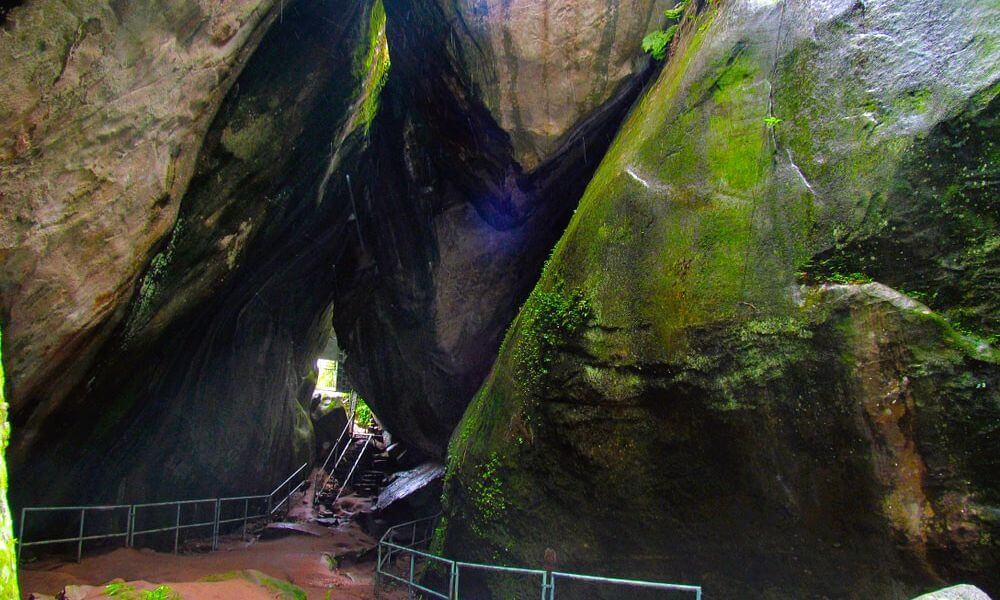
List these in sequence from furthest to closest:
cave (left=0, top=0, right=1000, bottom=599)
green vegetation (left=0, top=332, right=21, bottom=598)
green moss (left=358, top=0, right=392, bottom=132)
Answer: green moss (left=358, top=0, right=392, bottom=132), cave (left=0, top=0, right=1000, bottom=599), green vegetation (left=0, top=332, right=21, bottom=598)

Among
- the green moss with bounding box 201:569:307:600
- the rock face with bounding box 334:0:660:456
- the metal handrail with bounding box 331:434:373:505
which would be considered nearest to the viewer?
the green moss with bounding box 201:569:307:600

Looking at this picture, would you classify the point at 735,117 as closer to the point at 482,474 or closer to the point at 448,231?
the point at 482,474

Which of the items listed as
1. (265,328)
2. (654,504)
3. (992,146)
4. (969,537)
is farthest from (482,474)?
(265,328)

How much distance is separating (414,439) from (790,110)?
12426 millimetres

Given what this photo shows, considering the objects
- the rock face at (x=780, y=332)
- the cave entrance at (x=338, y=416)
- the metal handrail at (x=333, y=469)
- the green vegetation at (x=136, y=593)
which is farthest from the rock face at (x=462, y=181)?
the green vegetation at (x=136, y=593)

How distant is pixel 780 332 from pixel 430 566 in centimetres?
566

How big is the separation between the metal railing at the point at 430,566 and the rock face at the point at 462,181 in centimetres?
305

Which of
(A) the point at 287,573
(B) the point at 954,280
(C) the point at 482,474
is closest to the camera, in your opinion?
(B) the point at 954,280

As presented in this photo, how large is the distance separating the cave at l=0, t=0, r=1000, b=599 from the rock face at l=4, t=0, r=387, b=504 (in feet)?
0.22

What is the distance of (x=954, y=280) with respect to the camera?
4148 mm

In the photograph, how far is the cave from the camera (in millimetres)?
4215

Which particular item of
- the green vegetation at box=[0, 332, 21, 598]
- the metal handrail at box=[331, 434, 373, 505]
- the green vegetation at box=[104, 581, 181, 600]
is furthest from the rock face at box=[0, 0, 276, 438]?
the metal handrail at box=[331, 434, 373, 505]

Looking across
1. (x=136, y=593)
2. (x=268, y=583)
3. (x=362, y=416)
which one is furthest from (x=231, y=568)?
(x=362, y=416)

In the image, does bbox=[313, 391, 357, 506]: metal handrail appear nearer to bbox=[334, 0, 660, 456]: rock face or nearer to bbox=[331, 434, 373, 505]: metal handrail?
bbox=[331, 434, 373, 505]: metal handrail
